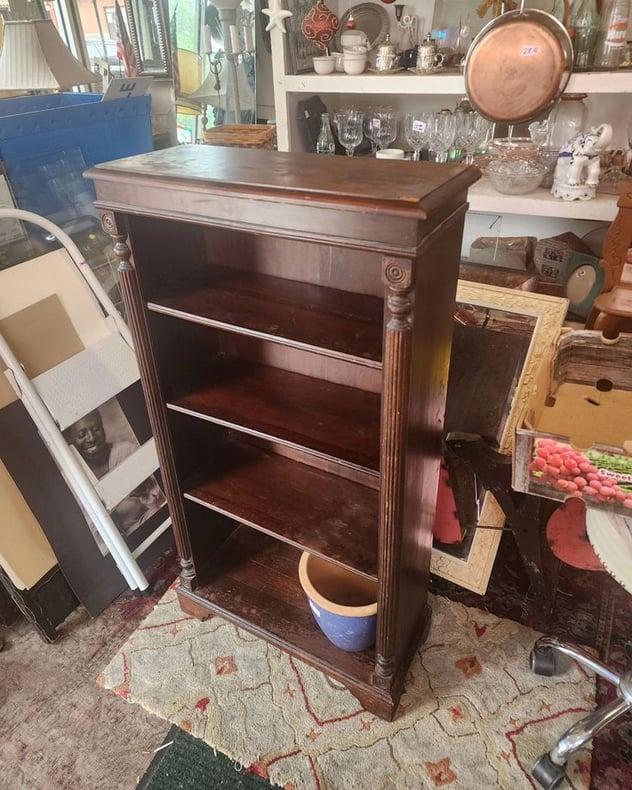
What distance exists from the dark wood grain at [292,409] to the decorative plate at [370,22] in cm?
110

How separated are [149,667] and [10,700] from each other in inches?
14.8

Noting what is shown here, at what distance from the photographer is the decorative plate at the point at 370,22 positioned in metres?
1.70

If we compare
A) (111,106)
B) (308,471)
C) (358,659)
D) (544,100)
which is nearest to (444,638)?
(358,659)

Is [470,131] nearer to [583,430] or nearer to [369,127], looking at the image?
[369,127]

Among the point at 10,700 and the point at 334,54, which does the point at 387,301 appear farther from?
the point at 10,700

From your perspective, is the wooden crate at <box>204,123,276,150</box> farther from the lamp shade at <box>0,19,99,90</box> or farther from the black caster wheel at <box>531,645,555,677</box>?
the black caster wheel at <box>531,645,555,677</box>

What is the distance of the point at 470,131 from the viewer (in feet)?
5.34

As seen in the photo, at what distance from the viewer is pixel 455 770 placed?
133 cm

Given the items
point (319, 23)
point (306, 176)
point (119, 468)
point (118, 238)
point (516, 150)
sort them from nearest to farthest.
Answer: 1. point (306, 176)
2. point (118, 238)
3. point (516, 150)
4. point (319, 23)
5. point (119, 468)

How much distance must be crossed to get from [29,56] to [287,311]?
113cm

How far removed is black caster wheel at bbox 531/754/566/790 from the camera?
1.25 metres

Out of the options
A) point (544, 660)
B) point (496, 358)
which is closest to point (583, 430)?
point (496, 358)

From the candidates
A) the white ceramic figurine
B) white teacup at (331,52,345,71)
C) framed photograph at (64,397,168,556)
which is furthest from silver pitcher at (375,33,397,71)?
framed photograph at (64,397,168,556)

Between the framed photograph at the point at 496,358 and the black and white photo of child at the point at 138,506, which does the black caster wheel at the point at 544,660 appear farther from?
the black and white photo of child at the point at 138,506
